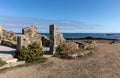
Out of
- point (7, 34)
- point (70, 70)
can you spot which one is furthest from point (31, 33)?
point (70, 70)

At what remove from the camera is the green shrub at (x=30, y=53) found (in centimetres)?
1484

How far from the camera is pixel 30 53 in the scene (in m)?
15.2

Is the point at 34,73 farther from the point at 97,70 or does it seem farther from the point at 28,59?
the point at 97,70

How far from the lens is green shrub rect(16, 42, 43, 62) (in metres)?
14.8

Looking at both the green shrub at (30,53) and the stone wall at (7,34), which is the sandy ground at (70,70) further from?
the stone wall at (7,34)

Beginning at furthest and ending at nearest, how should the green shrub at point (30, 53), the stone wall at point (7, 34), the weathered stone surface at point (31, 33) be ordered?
1. the stone wall at point (7, 34)
2. the weathered stone surface at point (31, 33)
3. the green shrub at point (30, 53)

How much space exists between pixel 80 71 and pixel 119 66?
307 centimetres

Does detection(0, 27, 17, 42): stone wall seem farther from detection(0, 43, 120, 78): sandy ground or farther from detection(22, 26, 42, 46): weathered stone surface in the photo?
detection(0, 43, 120, 78): sandy ground

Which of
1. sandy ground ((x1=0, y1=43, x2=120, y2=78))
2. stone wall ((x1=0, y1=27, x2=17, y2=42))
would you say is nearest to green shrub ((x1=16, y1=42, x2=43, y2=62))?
sandy ground ((x1=0, y1=43, x2=120, y2=78))

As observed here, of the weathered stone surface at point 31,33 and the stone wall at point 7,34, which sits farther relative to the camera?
the stone wall at point 7,34

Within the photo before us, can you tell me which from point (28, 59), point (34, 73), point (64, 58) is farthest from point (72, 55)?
point (34, 73)

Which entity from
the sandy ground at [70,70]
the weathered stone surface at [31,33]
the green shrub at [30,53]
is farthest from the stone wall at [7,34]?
the sandy ground at [70,70]

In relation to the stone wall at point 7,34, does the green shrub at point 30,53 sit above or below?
below

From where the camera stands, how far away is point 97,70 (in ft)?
41.7
